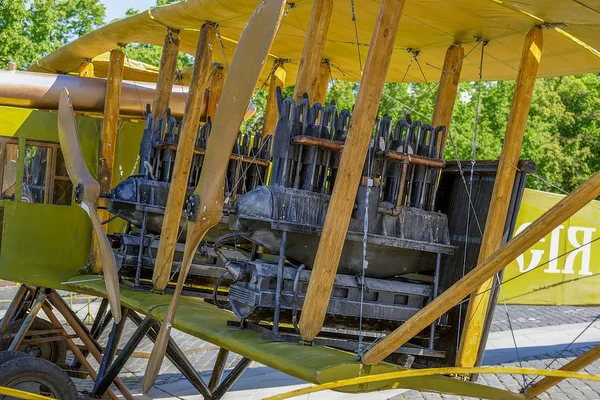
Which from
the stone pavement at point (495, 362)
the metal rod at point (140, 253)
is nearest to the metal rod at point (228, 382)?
the stone pavement at point (495, 362)

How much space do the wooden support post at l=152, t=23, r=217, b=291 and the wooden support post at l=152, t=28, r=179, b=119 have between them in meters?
1.26

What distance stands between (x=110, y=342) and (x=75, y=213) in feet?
6.22

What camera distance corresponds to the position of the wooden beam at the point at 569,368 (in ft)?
15.1

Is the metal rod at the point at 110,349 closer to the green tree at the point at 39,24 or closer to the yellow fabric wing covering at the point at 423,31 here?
the yellow fabric wing covering at the point at 423,31

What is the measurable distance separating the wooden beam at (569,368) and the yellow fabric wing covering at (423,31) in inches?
82.1

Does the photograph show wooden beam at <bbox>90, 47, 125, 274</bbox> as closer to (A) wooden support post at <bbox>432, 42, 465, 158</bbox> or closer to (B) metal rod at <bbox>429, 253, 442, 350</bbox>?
(A) wooden support post at <bbox>432, 42, 465, 158</bbox>

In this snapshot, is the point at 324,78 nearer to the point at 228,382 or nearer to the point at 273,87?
the point at 273,87

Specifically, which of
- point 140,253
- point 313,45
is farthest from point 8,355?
point 313,45

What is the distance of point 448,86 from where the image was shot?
6836mm

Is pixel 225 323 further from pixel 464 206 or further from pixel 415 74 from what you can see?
pixel 415 74

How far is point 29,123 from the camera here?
30.4 ft

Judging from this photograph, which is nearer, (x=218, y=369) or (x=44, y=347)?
(x=218, y=369)

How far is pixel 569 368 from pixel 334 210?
1.64 m

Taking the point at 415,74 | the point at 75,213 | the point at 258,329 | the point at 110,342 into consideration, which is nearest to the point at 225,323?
the point at 258,329
